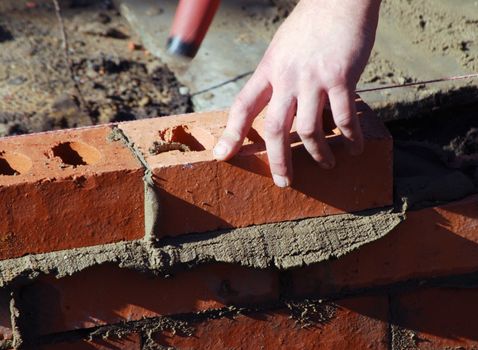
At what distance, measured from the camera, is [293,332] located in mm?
2213

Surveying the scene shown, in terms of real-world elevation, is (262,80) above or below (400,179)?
above

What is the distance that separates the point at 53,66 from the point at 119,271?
89.8 inches

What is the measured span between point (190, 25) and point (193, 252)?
3.20ft

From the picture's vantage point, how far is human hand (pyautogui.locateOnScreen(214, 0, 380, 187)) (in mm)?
1864

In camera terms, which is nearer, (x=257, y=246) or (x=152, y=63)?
(x=257, y=246)

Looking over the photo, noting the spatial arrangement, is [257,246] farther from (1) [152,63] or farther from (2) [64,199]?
(1) [152,63]

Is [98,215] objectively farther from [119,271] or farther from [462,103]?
[462,103]

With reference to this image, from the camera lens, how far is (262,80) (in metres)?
1.92

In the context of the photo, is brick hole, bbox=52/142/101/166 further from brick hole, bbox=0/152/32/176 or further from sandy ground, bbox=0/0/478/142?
sandy ground, bbox=0/0/478/142

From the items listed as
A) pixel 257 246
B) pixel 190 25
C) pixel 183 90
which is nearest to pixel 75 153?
pixel 257 246

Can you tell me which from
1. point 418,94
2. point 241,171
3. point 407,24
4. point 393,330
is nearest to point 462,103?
point 418,94

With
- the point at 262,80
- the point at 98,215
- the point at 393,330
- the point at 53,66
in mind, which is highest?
the point at 262,80

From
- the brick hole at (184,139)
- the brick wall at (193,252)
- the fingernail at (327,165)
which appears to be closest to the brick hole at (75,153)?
the brick wall at (193,252)

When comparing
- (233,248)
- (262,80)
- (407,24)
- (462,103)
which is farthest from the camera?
(407,24)
